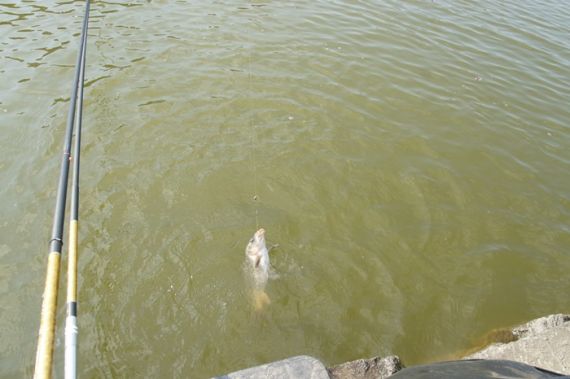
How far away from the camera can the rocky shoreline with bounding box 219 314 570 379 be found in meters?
3.08

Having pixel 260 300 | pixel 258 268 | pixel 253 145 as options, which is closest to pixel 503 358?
pixel 260 300

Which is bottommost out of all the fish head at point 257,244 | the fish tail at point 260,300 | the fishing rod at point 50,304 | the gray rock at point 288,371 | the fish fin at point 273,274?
the fish tail at point 260,300

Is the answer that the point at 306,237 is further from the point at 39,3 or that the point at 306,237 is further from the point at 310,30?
the point at 39,3

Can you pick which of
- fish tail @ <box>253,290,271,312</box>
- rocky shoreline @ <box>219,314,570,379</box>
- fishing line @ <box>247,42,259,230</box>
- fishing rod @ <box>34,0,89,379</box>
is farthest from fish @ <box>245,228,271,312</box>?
fishing rod @ <box>34,0,89,379</box>

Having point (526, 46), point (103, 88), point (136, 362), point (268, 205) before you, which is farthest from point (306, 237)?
point (526, 46)

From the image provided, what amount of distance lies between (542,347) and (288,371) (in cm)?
240

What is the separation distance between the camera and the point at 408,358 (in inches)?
169

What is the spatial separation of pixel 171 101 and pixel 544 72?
24.7 ft

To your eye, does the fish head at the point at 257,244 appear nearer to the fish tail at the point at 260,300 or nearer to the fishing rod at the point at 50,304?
the fish tail at the point at 260,300

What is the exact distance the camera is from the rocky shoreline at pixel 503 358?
10.1ft

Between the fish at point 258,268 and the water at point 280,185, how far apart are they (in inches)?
4.3

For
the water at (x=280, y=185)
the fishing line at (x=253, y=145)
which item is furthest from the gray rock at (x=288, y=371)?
the fishing line at (x=253, y=145)

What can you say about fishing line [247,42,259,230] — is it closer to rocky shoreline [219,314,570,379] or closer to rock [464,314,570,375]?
rocky shoreline [219,314,570,379]

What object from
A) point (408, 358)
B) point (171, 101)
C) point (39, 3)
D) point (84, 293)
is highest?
point (39, 3)
